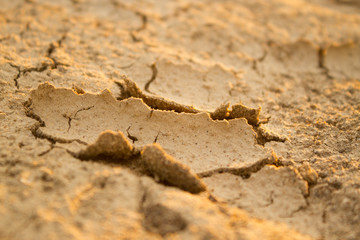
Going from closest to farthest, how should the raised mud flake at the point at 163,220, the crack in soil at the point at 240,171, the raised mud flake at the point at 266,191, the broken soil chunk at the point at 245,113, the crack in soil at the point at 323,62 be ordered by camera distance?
1. the raised mud flake at the point at 163,220
2. the raised mud flake at the point at 266,191
3. the crack in soil at the point at 240,171
4. the broken soil chunk at the point at 245,113
5. the crack in soil at the point at 323,62

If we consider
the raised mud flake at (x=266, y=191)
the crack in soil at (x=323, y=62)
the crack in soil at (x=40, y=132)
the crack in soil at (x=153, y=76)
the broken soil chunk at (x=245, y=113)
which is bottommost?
the crack in soil at (x=40, y=132)

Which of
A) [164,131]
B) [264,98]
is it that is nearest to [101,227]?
[164,131]

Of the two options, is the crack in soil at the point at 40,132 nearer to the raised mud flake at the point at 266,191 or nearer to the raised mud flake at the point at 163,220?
the raised mud flake at the point at 163,220

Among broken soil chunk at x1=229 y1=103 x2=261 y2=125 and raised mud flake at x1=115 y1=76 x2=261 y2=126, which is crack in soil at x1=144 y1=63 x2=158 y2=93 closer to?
raised mud flake at x1=115 y1=76 x2=261 y2=126

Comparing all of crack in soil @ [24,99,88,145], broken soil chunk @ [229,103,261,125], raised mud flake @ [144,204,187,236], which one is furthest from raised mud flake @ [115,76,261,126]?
raised mud flake @ [144,204,187,236]

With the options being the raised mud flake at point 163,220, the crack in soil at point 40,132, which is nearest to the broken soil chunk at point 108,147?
the crack in soil at point 40,132

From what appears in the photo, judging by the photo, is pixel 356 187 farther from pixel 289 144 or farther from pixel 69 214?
pixel 69 214

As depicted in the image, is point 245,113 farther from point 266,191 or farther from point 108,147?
point 108,147
